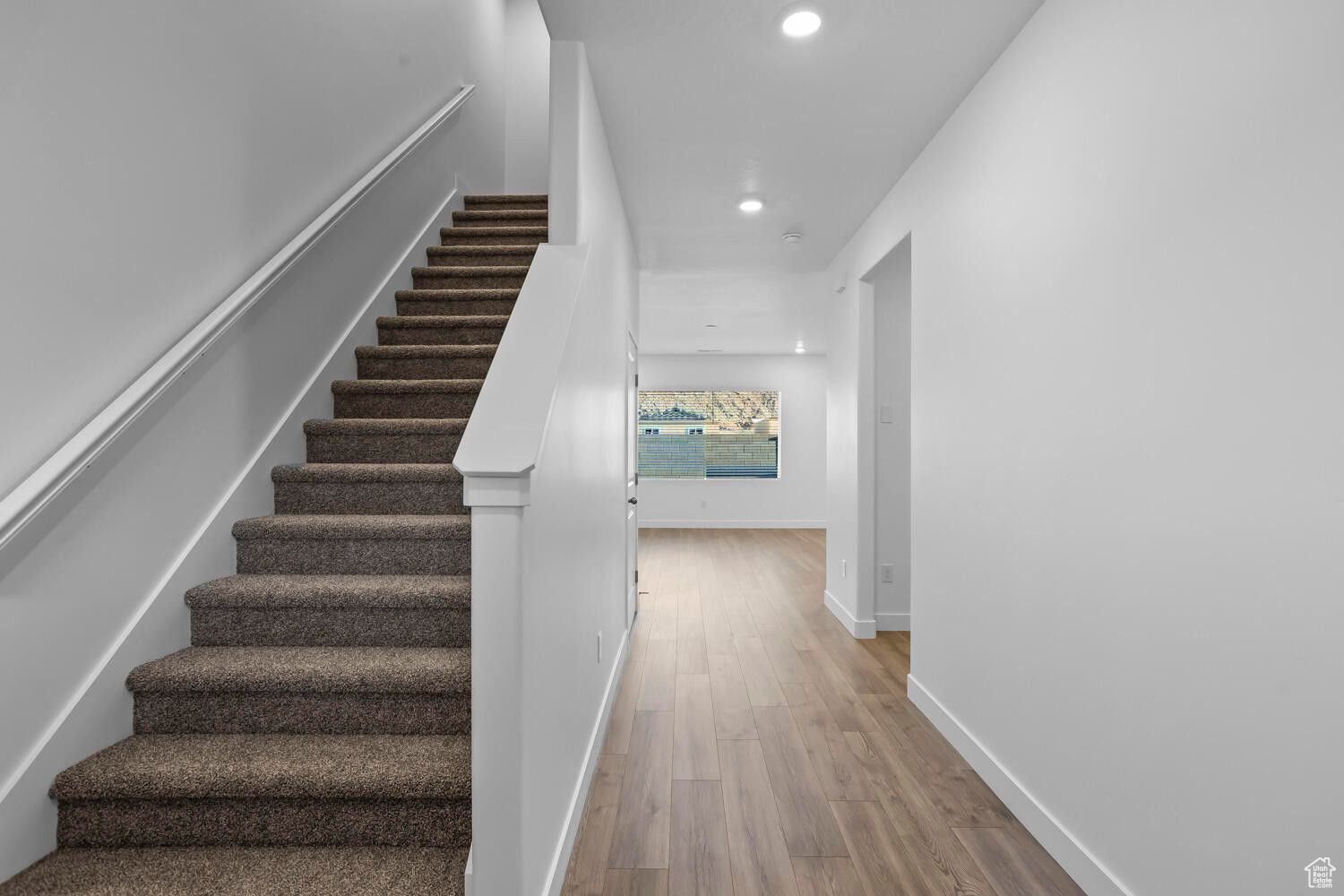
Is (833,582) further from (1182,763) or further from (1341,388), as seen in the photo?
(1341,388)

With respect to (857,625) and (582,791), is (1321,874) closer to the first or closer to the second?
(582,791)

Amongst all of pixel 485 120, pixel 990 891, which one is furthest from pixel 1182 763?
pixel 485 120

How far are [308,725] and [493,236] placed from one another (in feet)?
9.51

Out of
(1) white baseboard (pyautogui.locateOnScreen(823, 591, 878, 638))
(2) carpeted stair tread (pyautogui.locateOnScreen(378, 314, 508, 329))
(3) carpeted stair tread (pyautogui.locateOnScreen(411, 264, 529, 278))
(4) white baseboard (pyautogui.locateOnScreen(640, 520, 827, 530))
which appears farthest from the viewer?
(4) white baseboard (pyautogui.locateOnScreen(640, 520, 827, 530))

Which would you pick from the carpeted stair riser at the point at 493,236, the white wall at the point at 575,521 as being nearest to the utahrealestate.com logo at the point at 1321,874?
the white wall at the point at 575,521

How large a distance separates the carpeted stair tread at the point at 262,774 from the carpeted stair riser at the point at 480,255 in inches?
102

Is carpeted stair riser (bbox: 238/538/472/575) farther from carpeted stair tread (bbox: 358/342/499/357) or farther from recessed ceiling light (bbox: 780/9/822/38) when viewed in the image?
recessed ceiling light (bbox: 780/9/822/38)

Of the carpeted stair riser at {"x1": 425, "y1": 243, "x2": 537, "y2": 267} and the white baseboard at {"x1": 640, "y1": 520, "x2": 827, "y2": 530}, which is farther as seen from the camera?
the white baseboard at {"x1": 640, "y1": 520, "x2": 827, "y2": 530}

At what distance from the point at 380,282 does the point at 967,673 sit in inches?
120

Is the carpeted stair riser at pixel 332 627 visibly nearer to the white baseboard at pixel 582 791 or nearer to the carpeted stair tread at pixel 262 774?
the carpeted stair tread at pixel 262 774

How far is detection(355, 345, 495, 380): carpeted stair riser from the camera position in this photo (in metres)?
2.75

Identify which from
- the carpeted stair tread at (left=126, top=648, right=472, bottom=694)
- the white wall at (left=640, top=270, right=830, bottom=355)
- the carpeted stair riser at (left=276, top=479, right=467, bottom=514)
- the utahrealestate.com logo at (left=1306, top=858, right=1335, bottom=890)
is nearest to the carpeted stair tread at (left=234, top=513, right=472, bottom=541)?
the carpeted stair riser at (left=276, top=479, right=467, bottom=514)

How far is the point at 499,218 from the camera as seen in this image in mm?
4051

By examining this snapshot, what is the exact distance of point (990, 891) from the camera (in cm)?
164
